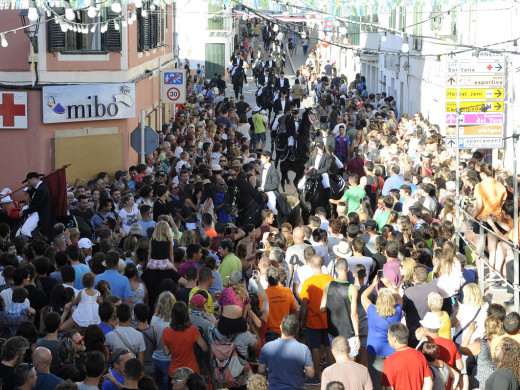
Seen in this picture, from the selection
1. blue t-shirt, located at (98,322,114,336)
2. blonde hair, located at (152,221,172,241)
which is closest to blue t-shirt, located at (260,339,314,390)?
blue t-shirt, located at (98,322,114,336)

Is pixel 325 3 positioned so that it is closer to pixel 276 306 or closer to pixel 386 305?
pixel 276 306

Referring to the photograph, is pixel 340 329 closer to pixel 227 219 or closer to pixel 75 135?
pixel 227 219

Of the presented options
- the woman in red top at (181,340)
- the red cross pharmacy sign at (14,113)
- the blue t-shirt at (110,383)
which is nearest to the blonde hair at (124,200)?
the red cross pharmacy sign at (14,113)

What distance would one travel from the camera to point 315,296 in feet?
35.8

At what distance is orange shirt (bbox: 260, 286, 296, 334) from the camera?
10.6 metres

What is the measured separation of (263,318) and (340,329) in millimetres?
953

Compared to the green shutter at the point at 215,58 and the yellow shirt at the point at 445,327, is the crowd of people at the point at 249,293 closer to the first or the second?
the yellow shirt at the point at 445,327

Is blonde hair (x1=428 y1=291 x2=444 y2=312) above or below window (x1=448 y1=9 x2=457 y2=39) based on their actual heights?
below

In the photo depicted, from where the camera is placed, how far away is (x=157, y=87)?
26.9 meters

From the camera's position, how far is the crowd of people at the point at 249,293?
8547 mm

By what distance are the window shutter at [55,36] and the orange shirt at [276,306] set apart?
9.90m

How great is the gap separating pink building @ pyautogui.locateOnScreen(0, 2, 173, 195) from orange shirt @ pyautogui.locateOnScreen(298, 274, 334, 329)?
849cm

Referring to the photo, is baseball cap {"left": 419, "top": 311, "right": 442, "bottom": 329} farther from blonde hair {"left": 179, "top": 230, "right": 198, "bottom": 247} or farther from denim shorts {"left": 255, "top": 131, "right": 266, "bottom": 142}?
denim shorts {"left": 255, "top": 131, "right": 266, "bottom": 142}

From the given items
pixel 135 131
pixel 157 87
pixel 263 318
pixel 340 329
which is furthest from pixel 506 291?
pixel 157 87
